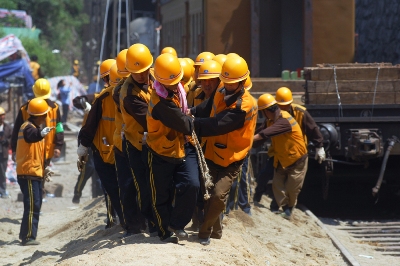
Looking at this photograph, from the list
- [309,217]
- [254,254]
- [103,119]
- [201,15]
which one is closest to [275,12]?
[201,15]

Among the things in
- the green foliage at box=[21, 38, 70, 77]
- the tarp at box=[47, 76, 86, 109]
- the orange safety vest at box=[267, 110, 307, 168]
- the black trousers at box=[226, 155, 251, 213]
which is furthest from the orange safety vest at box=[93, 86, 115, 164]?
the green foliage at box=[21, 38, 70, 77]

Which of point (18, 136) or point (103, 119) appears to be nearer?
point (103, 119)

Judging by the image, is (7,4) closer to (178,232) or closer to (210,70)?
(210,70)

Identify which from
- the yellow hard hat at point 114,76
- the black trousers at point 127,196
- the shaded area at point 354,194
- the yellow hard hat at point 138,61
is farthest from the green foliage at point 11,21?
the yellow hard hat at point 138,61

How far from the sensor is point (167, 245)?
7.02m

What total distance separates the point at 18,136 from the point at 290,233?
3555 millimetres

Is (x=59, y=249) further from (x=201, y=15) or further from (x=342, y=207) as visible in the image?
(x=201, y=15)

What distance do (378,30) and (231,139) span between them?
449 inches

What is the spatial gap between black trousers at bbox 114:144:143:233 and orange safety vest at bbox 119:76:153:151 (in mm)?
402

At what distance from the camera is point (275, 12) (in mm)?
15391

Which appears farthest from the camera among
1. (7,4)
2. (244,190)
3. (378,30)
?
(7,4)

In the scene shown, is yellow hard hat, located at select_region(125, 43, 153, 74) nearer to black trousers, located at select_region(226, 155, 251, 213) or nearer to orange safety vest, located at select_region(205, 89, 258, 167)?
orange safety vest, located at select_region(205, 89, 258, 167)

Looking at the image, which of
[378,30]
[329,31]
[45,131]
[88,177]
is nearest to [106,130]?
[45,131]

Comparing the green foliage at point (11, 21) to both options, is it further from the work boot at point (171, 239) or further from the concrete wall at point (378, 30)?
the work boot at point (171, 239)
